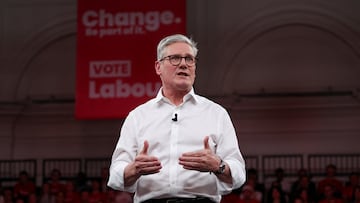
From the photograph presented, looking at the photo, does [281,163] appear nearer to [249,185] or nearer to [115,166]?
[249,185]

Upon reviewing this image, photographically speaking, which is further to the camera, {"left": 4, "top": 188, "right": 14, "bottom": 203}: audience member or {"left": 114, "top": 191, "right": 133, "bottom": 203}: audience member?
{"left": 4, "top": 188, "right": 14, "bottom": 203}: audience member

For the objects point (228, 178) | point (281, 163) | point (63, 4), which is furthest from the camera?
point (63, 4)

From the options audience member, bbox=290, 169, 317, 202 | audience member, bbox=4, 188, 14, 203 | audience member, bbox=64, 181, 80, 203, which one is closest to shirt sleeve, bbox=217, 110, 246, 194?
audience member, bbox=290, 169, 317, 202

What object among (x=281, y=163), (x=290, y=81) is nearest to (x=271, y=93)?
(x=290, y=81)

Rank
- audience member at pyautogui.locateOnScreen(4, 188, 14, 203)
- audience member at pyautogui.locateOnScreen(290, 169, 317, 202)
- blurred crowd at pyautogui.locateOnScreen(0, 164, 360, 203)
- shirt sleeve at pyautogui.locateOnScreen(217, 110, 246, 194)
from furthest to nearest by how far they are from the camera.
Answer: audience member at pyautogui.locateOnScreen(4, 188, 14, 203) < audience member at pyautogui.locateOnScreen(290, 169, 317, 202) < blurred crowd at pyautogui.locateOnScreen(0, 164, 360, 203) < shirt sleeve at pyautogui.locateOnScreen(217, 110, 246, 194)

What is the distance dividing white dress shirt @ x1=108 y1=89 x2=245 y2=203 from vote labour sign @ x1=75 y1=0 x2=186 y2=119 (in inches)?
239

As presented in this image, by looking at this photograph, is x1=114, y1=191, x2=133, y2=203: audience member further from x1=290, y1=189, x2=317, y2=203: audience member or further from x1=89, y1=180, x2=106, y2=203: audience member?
x1=290, y1=189, x2=317, y2=203: audience member

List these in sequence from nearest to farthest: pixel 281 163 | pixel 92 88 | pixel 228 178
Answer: pixel 228 178 < pixel 92 88 < pixel 281 163

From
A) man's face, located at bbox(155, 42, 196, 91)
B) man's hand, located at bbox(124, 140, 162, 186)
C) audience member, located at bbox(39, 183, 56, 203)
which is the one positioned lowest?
audience member, located at bbox(39, 183, 56, 203)

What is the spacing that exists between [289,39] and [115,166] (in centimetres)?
1049

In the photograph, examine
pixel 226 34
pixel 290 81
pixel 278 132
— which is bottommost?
pixel 278 132

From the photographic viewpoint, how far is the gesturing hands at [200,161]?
2963 mm

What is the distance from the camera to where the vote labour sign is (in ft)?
30.8

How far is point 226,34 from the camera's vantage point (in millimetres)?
13289
